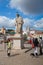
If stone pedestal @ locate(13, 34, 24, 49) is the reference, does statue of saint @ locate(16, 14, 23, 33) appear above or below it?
above

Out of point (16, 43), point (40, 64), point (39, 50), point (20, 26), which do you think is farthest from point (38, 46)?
point (20, 26)

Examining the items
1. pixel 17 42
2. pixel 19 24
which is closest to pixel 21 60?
pixel 17 42

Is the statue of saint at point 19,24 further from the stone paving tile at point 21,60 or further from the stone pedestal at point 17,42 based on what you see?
the stone paving tile at point 21,60

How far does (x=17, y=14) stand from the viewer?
20828mm

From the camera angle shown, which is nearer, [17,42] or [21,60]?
[21,60]

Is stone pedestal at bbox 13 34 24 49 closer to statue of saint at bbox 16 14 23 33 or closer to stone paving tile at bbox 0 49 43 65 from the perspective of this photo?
statue of saint at bbox 16 14 23 33

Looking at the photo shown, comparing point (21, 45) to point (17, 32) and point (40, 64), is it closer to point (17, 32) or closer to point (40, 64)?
point (17, 32)

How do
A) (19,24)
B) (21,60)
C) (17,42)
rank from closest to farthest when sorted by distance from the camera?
(21,60) → (17,42) → (19,24)

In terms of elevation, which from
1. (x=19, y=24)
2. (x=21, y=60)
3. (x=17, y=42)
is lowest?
(x=21, y=60)

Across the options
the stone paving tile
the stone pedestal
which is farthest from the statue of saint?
the stone paving tile

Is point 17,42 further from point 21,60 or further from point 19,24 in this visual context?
point 21,60

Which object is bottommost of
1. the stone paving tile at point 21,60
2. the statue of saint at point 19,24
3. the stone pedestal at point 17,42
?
the stone paving tile at point 21,60

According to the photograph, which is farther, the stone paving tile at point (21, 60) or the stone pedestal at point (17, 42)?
the stone pedestal at point (17, 42)

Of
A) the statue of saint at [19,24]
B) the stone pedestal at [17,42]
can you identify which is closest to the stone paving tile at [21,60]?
the stone pedestal at [17,42]
